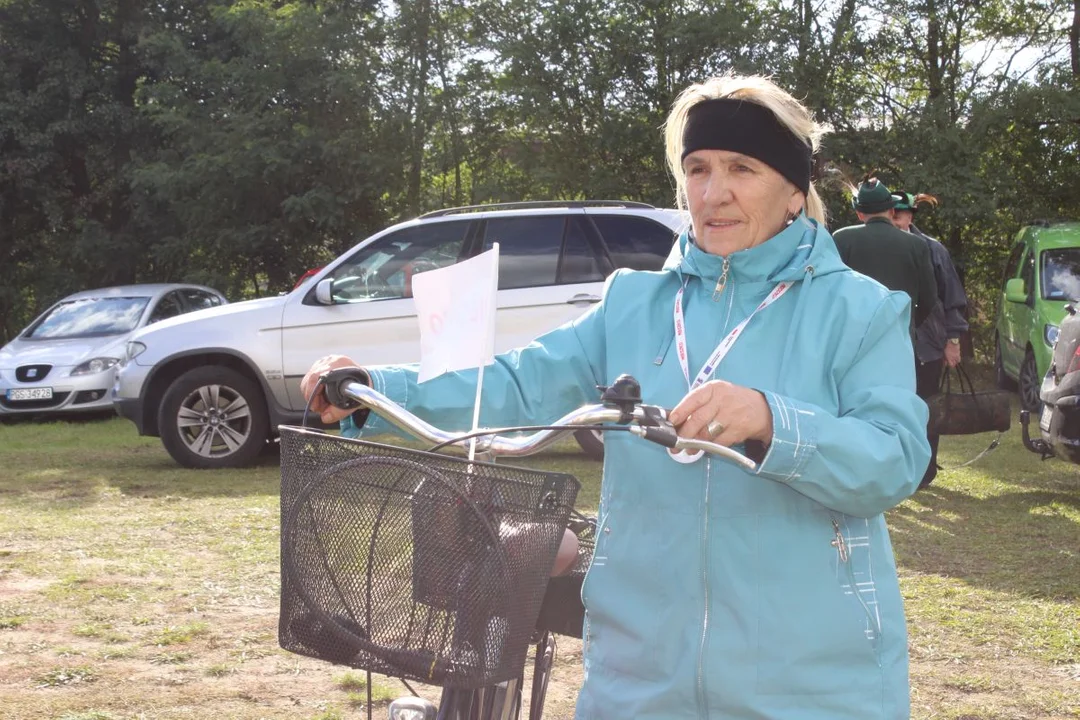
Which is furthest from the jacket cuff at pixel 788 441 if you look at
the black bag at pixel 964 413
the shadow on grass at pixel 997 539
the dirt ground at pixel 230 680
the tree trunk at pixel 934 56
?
the tree trunk at pixel 934 56

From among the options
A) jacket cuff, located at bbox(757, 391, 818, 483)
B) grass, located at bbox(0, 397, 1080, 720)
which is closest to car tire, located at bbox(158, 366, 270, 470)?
grass, located at bbox(0, 397, 1080, 720)

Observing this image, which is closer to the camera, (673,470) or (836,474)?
(836,474)

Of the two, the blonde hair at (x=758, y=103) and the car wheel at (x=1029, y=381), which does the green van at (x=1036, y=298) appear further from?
the blonde hair at (x=758, y=103)

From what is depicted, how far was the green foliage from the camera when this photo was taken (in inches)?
688

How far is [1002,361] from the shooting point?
14.7m

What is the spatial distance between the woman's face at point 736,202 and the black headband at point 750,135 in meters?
0.01

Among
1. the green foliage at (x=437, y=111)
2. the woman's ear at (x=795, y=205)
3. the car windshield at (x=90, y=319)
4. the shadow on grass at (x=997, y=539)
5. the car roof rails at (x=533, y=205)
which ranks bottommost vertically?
the shadow on grass at (x=997, y=539)

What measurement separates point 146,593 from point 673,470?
458 cm

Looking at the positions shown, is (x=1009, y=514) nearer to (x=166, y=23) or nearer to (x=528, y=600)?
(x=528, y=600)

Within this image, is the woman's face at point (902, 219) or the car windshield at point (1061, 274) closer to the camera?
the woman's face at point (902, 219)

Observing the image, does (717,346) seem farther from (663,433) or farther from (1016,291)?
(1016,291)

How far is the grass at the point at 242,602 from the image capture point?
4602mm

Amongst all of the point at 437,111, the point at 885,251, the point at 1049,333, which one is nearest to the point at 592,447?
the point at 885,251

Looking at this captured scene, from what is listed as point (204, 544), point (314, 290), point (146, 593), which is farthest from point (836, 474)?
point (314, 290)
